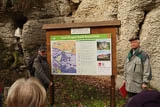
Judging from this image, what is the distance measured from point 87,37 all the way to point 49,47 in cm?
117

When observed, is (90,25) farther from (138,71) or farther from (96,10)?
(96,10)

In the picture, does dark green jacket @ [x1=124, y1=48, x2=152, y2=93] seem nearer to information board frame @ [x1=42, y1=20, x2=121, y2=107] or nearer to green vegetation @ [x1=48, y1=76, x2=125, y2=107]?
information board frame @ [x1=42, y1=20, x2=121, y2=107]

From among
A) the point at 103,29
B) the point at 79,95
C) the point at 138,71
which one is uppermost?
the point at 103,29

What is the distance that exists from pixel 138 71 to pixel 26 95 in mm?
2841

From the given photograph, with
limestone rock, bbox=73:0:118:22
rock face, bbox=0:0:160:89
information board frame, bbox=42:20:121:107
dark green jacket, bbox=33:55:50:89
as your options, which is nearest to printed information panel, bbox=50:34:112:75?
information board frame, bbox=42:20:121:107

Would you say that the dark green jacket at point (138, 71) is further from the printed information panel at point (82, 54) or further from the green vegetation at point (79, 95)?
the green vegetation at point (79, 95)

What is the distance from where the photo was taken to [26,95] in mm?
1394

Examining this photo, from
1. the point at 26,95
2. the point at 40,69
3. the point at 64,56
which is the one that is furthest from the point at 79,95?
the point at 26,95

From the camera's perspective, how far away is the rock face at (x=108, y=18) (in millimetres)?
5672

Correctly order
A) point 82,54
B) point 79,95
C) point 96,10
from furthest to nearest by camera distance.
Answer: point 96,10 → point 79,95 → point 82,54

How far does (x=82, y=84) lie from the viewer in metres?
6.54

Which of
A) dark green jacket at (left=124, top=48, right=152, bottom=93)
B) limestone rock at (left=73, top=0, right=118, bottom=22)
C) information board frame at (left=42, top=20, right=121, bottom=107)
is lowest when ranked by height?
dark green jacket at (left=124, top=48, right=152, bottom=93)

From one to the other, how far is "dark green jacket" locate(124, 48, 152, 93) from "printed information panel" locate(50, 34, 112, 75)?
606mm

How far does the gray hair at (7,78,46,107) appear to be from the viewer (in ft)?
4.56
